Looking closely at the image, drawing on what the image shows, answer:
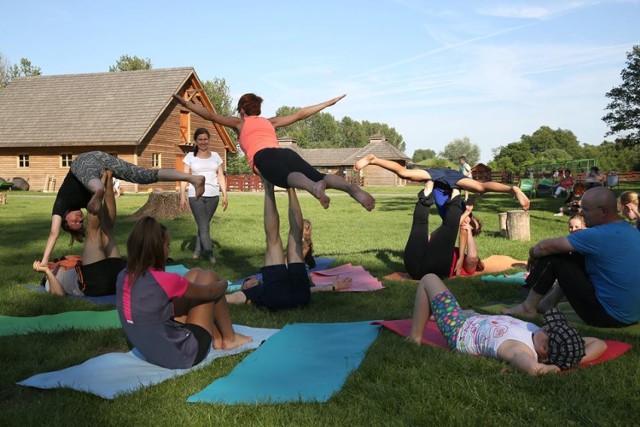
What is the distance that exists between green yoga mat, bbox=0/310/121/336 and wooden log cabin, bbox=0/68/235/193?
2965cm

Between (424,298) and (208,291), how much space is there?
1.62 metres

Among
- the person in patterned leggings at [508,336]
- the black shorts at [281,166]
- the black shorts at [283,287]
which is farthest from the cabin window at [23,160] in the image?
the person in patterned leggings at [508,336]

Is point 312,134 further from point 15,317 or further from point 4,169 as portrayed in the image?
point 15,317

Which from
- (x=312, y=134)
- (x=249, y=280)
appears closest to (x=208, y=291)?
(x=249, y=280)

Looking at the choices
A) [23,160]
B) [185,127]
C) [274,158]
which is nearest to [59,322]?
[274,158]

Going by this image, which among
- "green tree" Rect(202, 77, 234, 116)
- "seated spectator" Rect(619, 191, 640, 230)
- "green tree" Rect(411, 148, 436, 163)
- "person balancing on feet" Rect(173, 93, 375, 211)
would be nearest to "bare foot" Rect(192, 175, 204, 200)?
"person balancing on feet" Rect(173, 93, 375, 211)

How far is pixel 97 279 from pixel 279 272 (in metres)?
2.41

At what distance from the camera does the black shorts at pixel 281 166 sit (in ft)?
19.0

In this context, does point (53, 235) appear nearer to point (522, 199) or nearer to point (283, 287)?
point (283, 287)

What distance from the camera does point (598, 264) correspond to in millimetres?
4758

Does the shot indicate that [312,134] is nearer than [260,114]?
No

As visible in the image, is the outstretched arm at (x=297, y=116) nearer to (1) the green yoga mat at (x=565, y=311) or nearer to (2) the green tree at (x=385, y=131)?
(1) the green yoga mat at (x=565, y=311)

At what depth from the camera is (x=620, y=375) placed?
3822mm

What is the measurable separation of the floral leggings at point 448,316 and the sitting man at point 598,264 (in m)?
1.23
